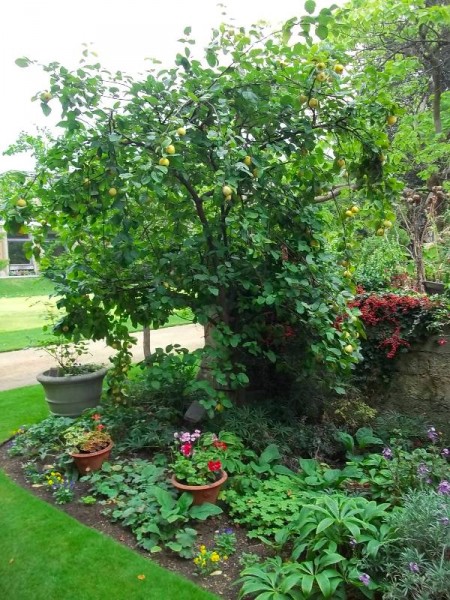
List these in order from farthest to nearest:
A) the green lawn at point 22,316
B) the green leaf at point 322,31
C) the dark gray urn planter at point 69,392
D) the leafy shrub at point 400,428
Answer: the green lawn at point 22,316, the dark gray urn planter at point 69,392, the leafy shrub at point 400,428, the green leaf at point 322,31

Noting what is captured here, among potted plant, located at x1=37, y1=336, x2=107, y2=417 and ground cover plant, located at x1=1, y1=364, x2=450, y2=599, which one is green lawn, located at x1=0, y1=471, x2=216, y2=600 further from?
potted plant, located at x1=37, y1=336, x2=107, y2=417

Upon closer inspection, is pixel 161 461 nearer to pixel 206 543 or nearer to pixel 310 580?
pixel 206 543

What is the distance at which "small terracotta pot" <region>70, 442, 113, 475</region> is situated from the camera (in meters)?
3.37

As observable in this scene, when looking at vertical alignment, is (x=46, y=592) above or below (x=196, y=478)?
below

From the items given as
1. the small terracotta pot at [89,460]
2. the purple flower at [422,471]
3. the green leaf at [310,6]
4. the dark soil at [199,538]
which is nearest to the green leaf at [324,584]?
the dark soil at [199,538]

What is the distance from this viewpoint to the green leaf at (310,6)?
2.80 meters

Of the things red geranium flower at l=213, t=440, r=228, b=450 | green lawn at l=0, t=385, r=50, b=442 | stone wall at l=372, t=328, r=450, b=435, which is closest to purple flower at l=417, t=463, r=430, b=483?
red geranium flower at l=213, t=440, r=228, b=450

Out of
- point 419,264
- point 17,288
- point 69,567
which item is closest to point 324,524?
point 69,567

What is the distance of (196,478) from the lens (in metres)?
2.93

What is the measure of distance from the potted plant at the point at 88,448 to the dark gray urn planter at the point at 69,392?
2.89ft

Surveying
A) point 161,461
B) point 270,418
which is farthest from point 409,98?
point 161,461

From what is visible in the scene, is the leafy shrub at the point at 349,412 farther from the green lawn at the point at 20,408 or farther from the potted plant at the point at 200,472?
the green lawn at the point at 20,408

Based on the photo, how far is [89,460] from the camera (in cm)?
337

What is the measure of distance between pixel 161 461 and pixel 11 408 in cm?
256
